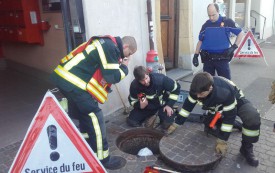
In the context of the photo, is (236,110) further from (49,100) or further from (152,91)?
(49,100)

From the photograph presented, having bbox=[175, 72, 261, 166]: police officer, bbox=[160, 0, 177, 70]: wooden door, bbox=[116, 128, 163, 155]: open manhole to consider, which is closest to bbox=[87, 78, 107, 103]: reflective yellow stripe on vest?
bbox=[175, 72, 261, 166]: police officer

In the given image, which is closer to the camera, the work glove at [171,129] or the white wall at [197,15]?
the work glove at [171,129]

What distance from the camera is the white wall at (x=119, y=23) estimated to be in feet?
14.7

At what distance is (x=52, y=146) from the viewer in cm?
234

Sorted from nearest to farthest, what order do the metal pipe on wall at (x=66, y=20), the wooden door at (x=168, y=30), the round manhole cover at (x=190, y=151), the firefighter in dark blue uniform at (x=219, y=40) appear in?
the round manhole cover at (x=190, y=151), the metal pipe on wall at (x=66, y=20), the firefighter in dark blue uniform at (x=219, y=40), the wooden door at (x=168, y=30)

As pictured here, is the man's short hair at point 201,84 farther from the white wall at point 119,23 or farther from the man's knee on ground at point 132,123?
the white wall at point 119,23

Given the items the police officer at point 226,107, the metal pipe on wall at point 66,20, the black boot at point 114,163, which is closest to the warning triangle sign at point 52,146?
the black boot at point 114,163

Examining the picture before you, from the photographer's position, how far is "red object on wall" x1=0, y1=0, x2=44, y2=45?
245 inches

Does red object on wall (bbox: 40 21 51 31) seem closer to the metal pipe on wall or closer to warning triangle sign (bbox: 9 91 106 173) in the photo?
the metal pipe on wall

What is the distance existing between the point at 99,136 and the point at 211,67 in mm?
2724

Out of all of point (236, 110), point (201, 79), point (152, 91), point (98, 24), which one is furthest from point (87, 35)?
point (236, 110)

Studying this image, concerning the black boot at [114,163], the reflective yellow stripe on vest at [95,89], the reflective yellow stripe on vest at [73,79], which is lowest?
the black boot at [114,163]

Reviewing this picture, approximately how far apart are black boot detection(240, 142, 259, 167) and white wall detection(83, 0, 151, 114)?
2.41 meters

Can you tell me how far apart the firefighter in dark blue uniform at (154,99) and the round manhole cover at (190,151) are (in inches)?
8.5
